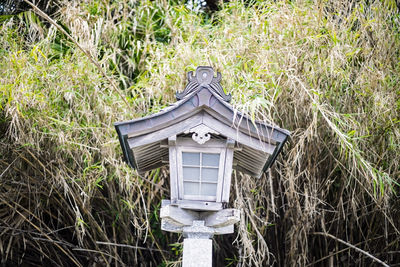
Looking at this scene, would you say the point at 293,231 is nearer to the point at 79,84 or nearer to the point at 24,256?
the point at 79,84

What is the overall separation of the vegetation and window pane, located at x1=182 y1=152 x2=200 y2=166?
76 centimetres

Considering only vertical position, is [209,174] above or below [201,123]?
below

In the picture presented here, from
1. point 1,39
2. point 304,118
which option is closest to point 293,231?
point 304,118

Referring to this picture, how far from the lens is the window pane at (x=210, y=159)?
92.7 inches

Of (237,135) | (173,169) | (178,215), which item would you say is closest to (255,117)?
(237,135)

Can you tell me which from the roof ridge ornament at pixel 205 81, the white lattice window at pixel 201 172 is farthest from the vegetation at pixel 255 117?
the white lattice window at pixel 201 172

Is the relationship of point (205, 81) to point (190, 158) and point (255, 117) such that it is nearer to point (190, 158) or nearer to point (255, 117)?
point (190, 158)

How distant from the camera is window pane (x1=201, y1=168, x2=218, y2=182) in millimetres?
2352

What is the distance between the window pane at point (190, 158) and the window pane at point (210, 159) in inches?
1.1

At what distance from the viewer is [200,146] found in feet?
7.70

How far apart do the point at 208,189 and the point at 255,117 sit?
854 millimetres

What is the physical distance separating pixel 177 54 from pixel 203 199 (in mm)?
1493

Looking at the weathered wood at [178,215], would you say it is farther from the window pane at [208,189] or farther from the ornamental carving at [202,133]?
the ornamental carving at [202,133]

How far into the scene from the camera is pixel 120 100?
3.56 m
